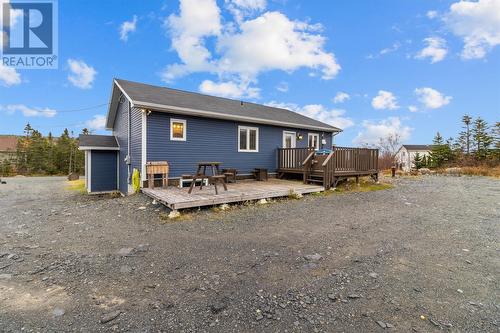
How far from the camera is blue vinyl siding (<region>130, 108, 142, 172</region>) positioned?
8820 millimetres

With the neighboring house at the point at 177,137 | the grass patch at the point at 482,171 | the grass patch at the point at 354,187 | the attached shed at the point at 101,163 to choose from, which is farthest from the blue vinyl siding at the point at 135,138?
the grass patch at the point at 482,171

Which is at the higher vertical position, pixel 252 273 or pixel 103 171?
pixel 103 171

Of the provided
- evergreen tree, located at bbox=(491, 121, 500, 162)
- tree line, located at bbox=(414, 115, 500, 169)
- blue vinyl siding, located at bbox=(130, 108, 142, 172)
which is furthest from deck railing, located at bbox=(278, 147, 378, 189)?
evergreen tree, located at bbox=(491, 121, 500, 162)

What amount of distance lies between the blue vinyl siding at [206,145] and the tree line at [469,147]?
1751 cm

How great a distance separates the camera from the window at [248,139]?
10859 mm

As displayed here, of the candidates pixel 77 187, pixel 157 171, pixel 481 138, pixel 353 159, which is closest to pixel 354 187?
pixel 353 159

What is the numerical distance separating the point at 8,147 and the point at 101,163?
3055 cm

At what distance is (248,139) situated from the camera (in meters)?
11.1

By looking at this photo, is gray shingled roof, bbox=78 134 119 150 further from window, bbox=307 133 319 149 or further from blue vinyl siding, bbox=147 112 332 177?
window, bbox=307 133 319 149

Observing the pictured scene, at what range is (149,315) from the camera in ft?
7.25

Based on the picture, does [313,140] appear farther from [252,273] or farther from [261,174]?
[252,273]

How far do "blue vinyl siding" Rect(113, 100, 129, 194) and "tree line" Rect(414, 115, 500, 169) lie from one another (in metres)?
24.1

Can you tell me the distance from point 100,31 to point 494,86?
24.7 m

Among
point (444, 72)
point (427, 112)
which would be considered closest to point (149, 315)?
point (444, 72)
